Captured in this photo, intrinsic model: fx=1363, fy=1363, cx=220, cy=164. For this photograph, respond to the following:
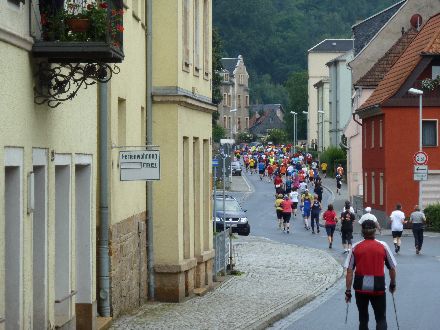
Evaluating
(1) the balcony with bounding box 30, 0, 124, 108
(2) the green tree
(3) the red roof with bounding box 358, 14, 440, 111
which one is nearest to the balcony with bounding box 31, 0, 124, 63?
(1) the balcony with bounding box 30, 0, 124, 108

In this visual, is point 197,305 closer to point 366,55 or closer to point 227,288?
point 227,288

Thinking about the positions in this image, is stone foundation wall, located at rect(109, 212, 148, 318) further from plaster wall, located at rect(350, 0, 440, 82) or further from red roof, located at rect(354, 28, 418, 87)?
plaster wall, located at rect(350, 0, 440, 82)

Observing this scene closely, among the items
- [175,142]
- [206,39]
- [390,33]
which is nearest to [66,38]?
[175,142]

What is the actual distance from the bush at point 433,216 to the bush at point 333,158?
120 ft

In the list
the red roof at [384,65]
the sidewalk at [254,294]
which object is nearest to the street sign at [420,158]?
the sidewalk at [254,294]

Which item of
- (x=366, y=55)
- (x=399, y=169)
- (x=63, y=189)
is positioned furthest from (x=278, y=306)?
(x=366, y=55)

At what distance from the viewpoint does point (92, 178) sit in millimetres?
16797

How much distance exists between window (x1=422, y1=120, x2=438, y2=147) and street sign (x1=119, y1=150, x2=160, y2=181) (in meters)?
40.0

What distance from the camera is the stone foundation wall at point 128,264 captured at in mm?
18891

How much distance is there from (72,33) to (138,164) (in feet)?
18.3

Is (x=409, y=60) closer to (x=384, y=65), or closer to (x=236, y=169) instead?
(x=384, y=65)

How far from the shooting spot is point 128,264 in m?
20.4

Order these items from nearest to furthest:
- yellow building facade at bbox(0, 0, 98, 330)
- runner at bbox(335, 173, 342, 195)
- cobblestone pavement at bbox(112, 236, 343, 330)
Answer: yellow building facade at bbox(0, 0, 98, 330), cobblestone pavement at bbox(112, 236, 343, 330), runner at bbox(335, 173, 342, 195)

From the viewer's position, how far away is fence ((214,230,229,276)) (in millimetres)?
28500
